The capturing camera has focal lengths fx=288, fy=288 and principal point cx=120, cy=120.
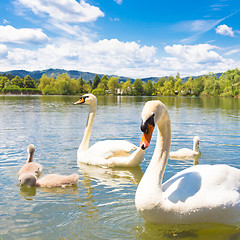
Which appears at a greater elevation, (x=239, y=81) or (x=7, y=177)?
(x=239, y=81)

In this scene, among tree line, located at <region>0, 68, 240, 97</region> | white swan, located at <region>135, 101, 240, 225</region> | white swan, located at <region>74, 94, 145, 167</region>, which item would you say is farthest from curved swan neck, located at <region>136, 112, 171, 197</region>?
tree line, located at <region>0, 68, 240, 97</region>

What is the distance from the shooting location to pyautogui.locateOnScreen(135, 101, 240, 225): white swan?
12.0ft

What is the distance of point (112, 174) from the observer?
274 inches

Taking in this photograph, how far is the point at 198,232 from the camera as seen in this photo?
13.5ft

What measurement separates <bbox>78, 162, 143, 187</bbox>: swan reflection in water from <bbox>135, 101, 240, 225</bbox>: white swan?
2481 millimetres

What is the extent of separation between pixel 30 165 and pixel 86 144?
194 centimetres

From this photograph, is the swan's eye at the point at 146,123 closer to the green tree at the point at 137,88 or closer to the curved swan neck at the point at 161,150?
the curved swan neck at the point at 161,150

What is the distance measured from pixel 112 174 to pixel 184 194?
343 cm

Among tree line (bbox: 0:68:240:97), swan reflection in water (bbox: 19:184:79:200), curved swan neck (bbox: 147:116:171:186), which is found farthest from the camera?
tree line (bbox: 0:68:240:97)

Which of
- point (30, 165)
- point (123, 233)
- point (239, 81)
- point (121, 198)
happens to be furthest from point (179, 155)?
point (239, 81)

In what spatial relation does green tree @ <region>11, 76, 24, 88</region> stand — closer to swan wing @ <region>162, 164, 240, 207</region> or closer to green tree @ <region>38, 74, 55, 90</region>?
green tree @ <region>38, 74, 55, 90</region>

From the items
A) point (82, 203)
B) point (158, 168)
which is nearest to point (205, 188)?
point (158, 168)

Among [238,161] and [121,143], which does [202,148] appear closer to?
[238,161]

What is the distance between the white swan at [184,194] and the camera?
3660mm
